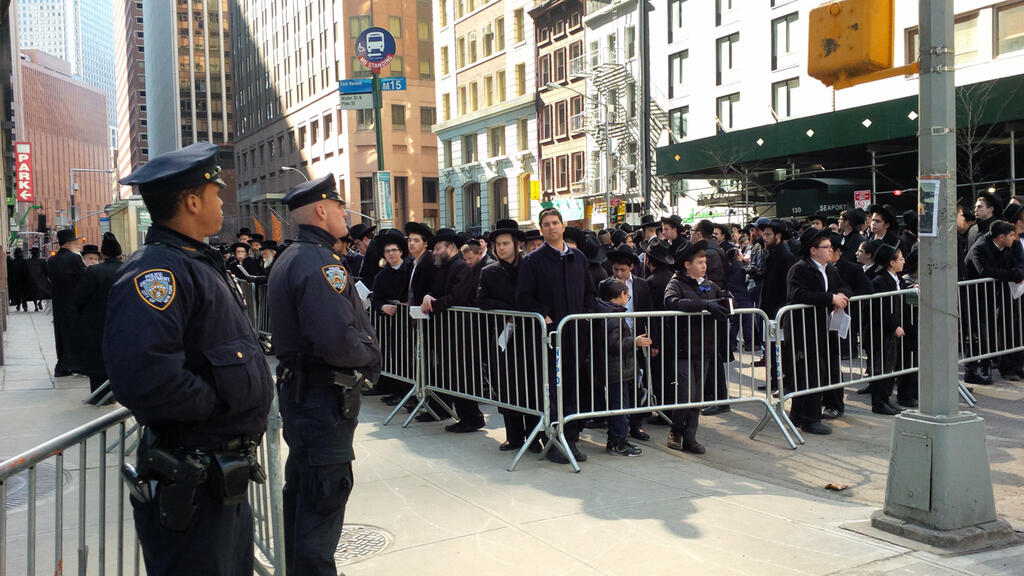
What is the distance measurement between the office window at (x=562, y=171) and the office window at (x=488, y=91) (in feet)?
30.7

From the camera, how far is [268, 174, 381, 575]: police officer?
407 centimetres

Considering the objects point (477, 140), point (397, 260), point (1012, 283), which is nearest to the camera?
point (397, 260)

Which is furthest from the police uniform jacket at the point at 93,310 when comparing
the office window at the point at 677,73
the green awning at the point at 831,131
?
the office window at the point at 677,73

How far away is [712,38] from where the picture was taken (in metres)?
43.1

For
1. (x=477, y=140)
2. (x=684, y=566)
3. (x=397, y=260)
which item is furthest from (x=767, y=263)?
(x=477, y=140)

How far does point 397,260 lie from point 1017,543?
6.46m

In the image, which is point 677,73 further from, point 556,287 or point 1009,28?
point 556,287

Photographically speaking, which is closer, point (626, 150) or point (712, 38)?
point (712, 38)

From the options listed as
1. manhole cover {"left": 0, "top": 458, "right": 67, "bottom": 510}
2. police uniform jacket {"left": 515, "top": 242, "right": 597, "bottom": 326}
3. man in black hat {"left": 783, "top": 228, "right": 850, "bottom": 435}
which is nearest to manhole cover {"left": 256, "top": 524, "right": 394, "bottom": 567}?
manhole cover {"left": 0, "top": 458, "right": 67, "bottom": 510}

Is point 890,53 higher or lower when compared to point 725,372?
higher

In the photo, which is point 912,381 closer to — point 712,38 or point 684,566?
point 684,566

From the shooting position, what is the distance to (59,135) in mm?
165000

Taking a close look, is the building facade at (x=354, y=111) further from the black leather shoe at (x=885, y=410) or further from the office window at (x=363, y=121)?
the black leather shoe at (x=885, y=410)

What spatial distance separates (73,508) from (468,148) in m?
59.7
